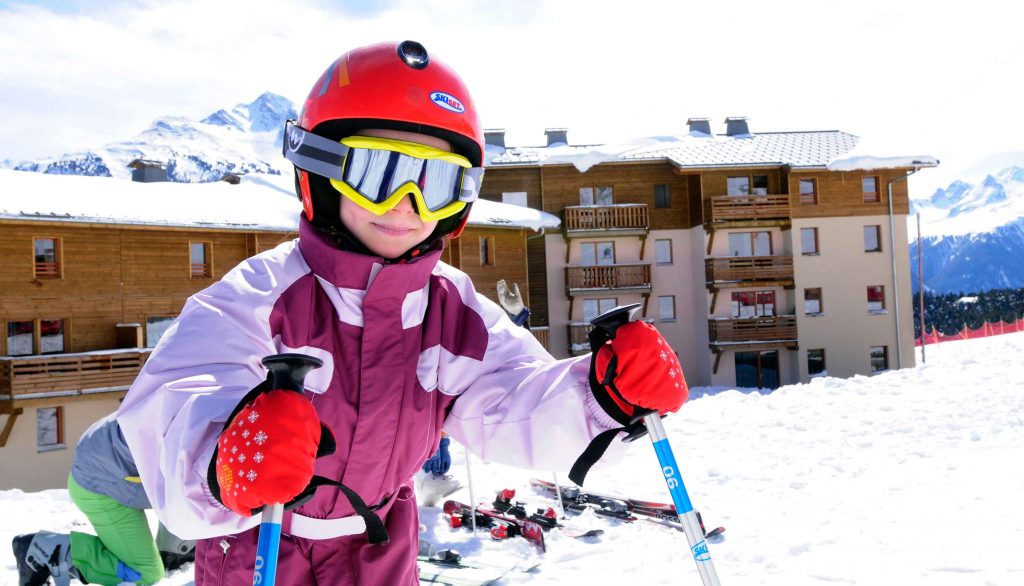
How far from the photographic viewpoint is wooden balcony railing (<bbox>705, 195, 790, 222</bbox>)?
25.6m

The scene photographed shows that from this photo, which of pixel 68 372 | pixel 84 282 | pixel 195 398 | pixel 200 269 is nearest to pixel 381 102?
pixel 195 398

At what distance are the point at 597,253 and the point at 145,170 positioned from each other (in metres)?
16.6

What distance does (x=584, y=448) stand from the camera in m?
2.11

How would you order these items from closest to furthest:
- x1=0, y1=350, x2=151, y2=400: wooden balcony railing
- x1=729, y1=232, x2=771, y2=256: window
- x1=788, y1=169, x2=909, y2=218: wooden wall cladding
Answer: x1=0, y1=350, x2=151, y2=400: wooden balcony railing, x1=788, y1=169, x2=909, y2=218: wooden wall cladding, x1=729, y1=232, x2=771, y2=256: window

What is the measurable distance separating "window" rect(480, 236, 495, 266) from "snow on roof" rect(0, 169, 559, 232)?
1462mm

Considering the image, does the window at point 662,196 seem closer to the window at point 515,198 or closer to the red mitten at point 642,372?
the window at point 515,198

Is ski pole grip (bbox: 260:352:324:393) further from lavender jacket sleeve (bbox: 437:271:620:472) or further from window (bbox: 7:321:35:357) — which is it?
window (bbox: 7:321:35:357)

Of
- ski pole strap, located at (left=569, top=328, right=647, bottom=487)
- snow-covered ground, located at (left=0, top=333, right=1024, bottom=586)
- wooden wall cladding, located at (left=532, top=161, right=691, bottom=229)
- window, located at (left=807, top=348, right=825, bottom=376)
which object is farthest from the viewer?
wooden wall cladding, located at (left=532, top=161, right=691, bottom=229)

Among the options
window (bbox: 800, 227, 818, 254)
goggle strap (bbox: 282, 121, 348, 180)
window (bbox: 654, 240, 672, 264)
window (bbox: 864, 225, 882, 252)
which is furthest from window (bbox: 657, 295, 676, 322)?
goggle strap (bbox: 282, 121, 348, 180)

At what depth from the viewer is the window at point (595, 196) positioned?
2700cm

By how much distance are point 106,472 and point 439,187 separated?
3.70 metres

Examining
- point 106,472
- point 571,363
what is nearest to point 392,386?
point 571,363

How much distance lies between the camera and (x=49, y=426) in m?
17.0

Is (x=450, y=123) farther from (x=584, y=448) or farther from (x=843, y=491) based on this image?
(x=843, y=491)
